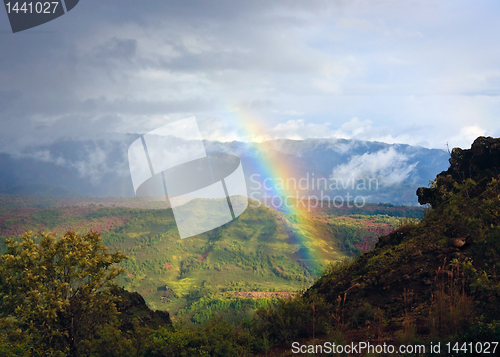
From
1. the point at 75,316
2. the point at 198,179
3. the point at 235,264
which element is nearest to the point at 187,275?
the point at 235,264

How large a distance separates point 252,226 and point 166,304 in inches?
3294

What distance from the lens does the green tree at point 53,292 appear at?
1098 centimetres

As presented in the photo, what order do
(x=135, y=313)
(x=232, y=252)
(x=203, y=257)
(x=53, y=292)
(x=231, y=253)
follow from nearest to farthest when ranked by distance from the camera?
(x=53, y=292) → (x=135, y=313) → (x=231, y=253) → (x=232, y=252) → (x=203, y=257)

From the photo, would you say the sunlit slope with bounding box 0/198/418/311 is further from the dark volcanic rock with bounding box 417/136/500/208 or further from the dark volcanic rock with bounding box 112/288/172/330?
the dark volcanic rock with bounding box 417/136/500/208

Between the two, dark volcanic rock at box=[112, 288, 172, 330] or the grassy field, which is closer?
dark volcanic rock at box=[112, 288, 172, 330]

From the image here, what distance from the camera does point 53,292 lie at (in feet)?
37.0

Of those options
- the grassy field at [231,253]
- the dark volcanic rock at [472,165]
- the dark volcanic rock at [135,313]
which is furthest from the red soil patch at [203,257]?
the dark volcanic rock at [472,165]

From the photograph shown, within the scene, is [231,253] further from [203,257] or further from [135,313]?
[135,313]

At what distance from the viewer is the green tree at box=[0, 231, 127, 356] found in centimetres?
1098

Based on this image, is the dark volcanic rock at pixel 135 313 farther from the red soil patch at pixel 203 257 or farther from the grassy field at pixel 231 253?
the red soil patch at pixel 203 257

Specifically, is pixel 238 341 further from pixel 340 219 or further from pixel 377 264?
pixel 340 219

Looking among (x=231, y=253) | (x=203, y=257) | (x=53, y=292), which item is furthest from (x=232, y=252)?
(x=53, y=292)

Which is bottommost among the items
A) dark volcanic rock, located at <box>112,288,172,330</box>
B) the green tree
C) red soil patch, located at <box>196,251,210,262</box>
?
red soil patch, located at <box>196,251,210,262</box>

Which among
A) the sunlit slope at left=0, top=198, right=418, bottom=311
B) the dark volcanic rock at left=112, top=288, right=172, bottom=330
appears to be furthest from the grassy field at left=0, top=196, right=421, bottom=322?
the dark volcanic rock at left=112, top=288, right=172, bottom=330
